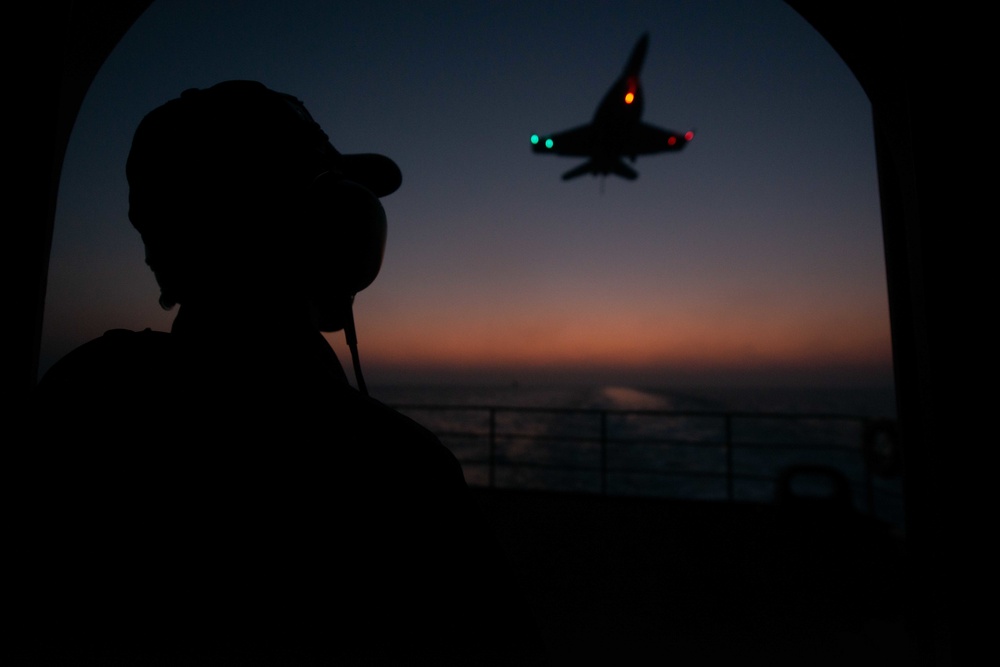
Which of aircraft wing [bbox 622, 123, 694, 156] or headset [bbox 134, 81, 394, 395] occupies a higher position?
aircraft wing [bbox 622, 123, 694, 156]

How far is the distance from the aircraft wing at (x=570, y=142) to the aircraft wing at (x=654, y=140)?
3.42 ft

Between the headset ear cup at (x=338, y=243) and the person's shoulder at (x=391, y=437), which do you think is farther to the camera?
the headset ear cup at (x=338, y=243)

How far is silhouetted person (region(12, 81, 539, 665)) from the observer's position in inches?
15.9

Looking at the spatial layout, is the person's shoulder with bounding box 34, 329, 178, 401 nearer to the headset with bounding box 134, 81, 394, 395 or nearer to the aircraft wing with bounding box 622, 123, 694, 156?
the headset with bounding box 134, 81, 394, 395

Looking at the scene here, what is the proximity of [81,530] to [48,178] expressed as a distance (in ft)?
2.29

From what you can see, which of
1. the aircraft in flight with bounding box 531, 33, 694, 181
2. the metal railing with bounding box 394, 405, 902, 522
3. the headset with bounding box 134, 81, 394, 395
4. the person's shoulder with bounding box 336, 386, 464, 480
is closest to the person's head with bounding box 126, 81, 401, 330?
the headset with bounding box 134, 81, 394, 395

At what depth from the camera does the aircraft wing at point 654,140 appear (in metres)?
12.1

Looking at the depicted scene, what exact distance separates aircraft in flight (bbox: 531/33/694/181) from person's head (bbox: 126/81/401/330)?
466 inches

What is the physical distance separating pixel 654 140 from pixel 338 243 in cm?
1376

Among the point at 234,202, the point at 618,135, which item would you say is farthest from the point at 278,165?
the point at 618,135

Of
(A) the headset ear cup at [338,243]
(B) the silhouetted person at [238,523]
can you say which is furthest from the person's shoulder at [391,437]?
(A) the headset ear cup at [338,243]

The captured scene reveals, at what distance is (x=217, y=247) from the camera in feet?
1.81

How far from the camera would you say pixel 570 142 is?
12609 millimetres

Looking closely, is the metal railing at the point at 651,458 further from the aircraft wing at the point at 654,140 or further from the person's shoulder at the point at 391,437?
the person's shoulder at the point at 391,437
